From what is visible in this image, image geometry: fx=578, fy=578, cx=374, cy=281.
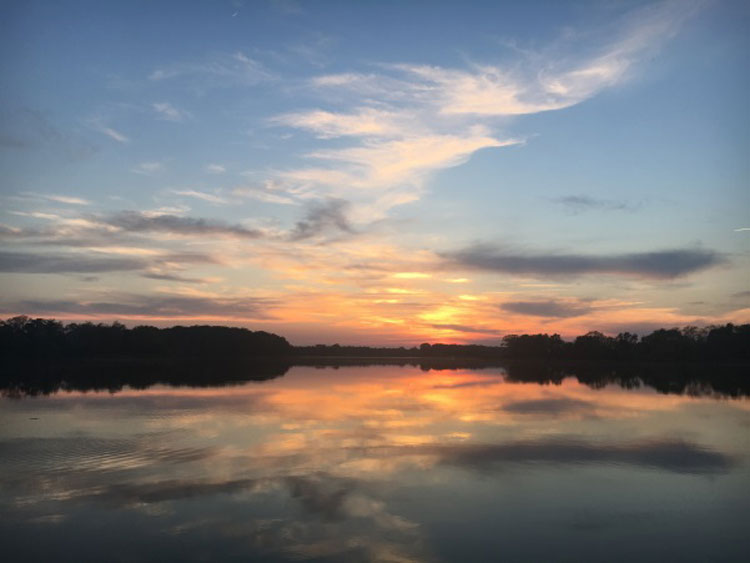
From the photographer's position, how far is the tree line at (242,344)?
96750 millimetres

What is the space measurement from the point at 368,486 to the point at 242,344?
118 metres

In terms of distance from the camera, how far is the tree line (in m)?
96.8

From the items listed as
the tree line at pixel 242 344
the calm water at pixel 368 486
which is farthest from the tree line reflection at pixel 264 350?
the calm water at pixel 368 486

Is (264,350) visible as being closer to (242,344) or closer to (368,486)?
(242,344)

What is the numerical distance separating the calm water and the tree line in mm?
79334

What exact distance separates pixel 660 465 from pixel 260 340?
405 ft

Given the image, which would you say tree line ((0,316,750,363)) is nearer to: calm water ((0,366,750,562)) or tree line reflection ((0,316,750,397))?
tree line reflection ((0,316,750,397))

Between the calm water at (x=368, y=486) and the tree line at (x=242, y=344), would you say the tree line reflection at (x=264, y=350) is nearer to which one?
the tree line at (x=242, y=344)

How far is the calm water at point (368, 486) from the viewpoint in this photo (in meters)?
10.1

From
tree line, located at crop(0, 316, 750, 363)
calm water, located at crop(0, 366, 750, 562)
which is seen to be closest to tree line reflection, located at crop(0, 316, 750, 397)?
tree line, located at crop(0, 316, 750, 363)

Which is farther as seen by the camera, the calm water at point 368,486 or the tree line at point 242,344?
the tree line at point 242,344

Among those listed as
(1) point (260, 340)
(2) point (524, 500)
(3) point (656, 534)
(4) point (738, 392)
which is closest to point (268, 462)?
(2) point (524, 500)

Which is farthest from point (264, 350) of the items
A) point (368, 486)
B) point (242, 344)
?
point (368, 486)

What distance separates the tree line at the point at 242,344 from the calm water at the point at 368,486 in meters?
79.3
